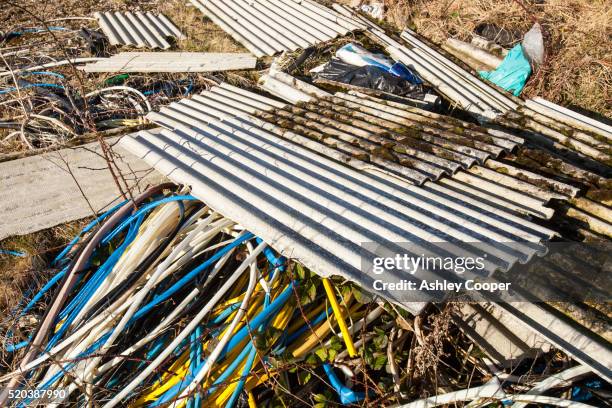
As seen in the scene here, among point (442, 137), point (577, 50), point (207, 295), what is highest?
point (577, 50)

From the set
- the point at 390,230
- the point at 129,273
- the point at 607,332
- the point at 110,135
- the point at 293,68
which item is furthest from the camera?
the point at 293,68

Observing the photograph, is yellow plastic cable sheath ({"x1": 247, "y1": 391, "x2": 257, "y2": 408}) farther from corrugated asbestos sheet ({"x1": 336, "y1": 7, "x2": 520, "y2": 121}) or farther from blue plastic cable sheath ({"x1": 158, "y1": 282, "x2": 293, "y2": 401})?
corrugated asbestos sheet ({"x1": 336, "y1": 7, "x2": 520, "y2": 121})

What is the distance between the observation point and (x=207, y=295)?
11.2ft

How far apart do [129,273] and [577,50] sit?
6130mm

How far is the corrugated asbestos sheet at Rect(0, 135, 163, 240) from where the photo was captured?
4.54 meters

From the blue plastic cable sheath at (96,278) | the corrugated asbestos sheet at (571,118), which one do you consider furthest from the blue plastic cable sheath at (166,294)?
the corrugated asbestos sheet at (571,118)

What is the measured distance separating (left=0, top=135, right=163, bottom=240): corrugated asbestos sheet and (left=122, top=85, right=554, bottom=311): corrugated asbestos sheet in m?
0.83

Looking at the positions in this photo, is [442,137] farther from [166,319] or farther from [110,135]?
[110,135]

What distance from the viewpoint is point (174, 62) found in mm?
6988

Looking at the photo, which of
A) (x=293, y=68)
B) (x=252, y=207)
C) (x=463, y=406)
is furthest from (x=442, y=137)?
(x=293, y=68)

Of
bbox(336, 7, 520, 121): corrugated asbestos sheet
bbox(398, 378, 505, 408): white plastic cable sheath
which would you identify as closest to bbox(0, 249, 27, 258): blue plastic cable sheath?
bbox(398, 378, 505, 408): white plastic cable sheath

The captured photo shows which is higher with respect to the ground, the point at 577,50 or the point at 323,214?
the point at 577,50

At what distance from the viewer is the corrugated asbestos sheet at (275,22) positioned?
711cm

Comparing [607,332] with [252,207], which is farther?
[252,207]
